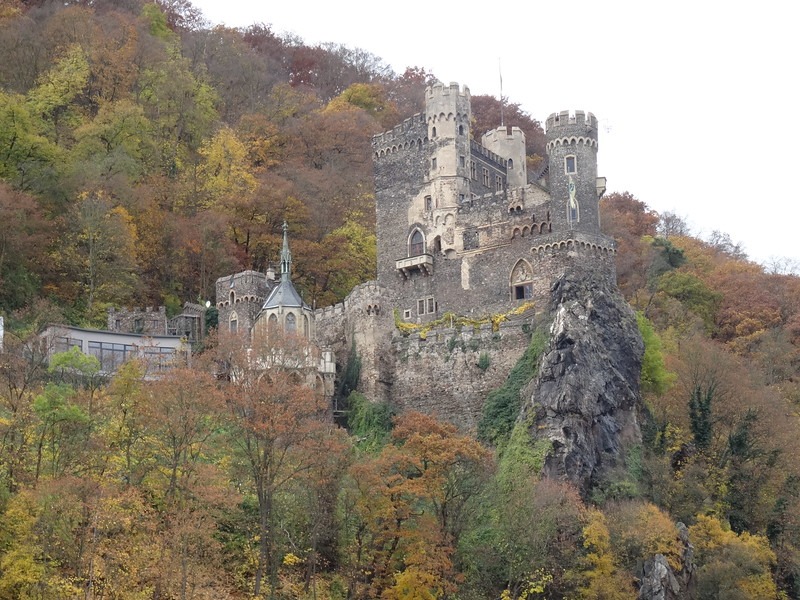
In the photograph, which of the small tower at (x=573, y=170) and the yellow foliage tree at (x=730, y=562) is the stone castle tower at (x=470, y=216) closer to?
the small tower at (x=573, y=170)

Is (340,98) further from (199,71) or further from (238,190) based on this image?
(238,190)

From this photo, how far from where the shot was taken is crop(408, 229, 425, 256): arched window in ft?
234

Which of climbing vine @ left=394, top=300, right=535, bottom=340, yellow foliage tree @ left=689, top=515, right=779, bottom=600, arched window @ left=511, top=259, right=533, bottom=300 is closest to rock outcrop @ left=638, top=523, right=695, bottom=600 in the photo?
yellow foliage tree @ left=689, top=515, right=779, bottom=600

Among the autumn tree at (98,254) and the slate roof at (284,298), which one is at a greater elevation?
the autumn tree at (98,254)

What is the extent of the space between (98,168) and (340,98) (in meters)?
34.1

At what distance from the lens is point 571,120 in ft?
227

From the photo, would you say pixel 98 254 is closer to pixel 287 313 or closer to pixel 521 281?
pixel 287 313

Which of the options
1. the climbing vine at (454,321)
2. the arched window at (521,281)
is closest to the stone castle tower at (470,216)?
the arched window at (521,281)

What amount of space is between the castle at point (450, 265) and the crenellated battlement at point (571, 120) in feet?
0.23

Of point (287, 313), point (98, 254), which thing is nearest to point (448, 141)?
point (287, 313)

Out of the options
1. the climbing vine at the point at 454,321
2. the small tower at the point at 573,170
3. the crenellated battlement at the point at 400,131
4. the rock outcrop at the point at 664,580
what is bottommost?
the rock outcrop at the point at 664,580

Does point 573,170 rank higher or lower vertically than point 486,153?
lower

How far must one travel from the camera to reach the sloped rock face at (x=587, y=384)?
60781mm

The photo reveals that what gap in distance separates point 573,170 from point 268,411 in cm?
2281
